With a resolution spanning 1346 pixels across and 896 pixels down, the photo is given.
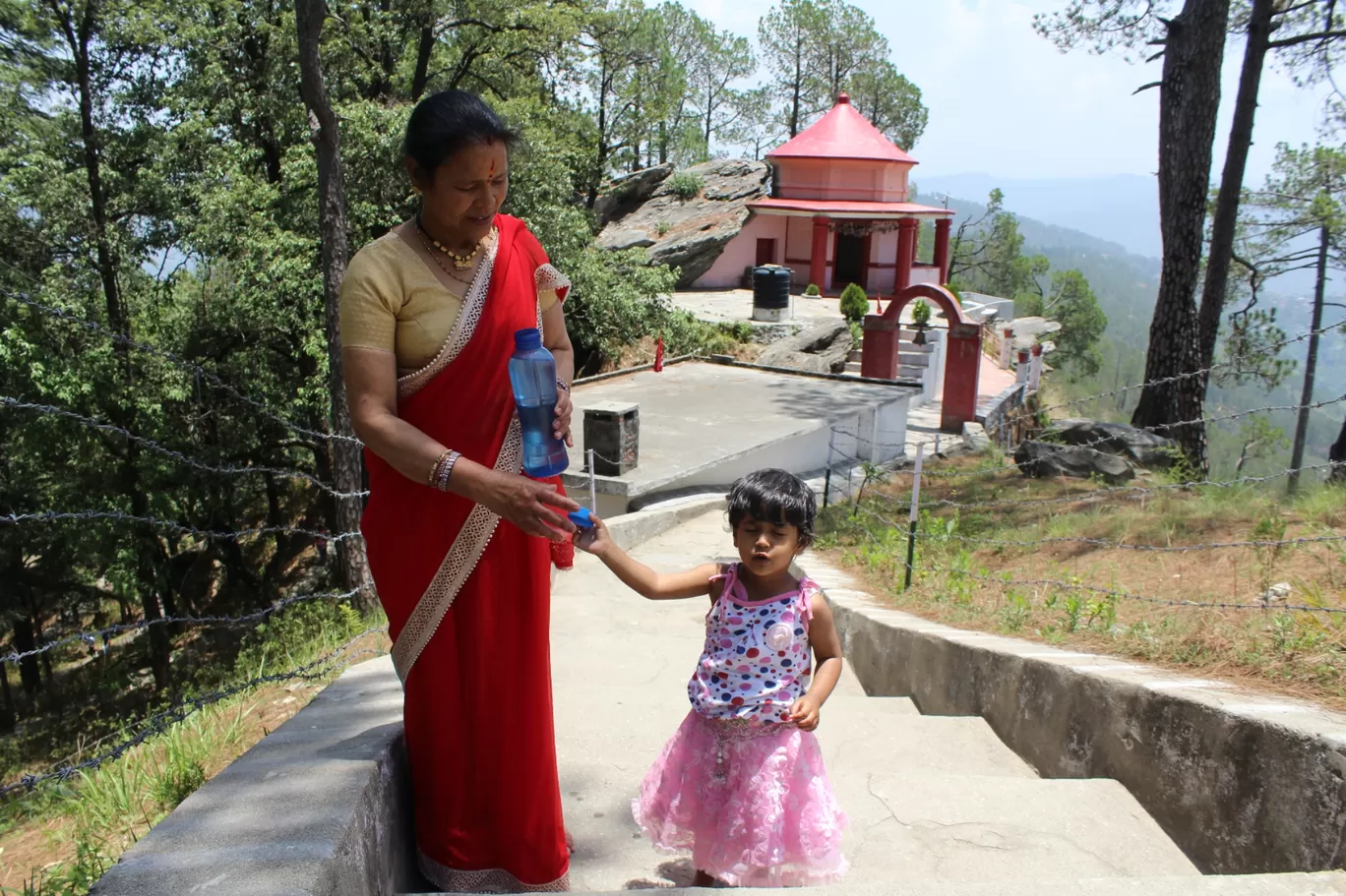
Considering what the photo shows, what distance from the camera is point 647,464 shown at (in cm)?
925

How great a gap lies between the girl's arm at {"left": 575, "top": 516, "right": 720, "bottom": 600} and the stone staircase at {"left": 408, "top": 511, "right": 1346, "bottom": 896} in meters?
0.70

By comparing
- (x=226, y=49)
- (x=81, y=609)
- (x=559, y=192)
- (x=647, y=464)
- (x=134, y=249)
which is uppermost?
Answer: (x=226, y=49)

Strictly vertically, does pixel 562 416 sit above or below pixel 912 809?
above

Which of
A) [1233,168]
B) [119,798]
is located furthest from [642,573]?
[1233,168]

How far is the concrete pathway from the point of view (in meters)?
2.37

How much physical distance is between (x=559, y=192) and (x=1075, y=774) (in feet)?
40.2

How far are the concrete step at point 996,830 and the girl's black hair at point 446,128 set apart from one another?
6.17 feet

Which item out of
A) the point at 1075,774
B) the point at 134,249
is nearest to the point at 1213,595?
the point at 1075,774

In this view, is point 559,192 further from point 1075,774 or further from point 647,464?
point 1075,774

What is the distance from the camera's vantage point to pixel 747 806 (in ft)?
7.46

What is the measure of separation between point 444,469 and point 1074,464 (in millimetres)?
9162

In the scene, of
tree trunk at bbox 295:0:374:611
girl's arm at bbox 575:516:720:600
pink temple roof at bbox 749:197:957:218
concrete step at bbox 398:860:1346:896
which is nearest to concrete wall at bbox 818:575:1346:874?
concrete step at bbox 398:860:1346:896

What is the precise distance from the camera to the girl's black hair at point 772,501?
229 centimetres

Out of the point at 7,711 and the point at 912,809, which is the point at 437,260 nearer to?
the point at 912,809
